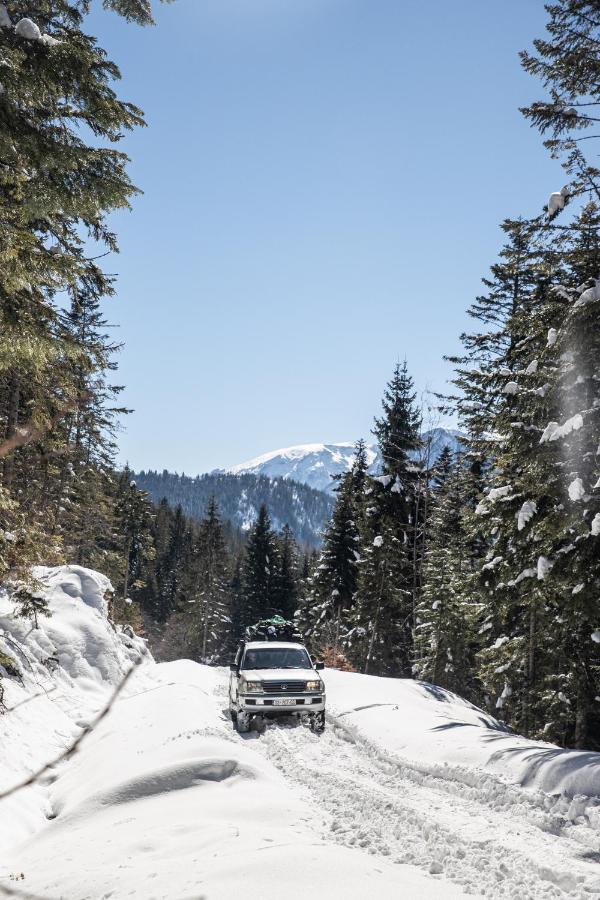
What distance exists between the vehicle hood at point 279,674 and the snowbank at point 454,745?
4.61ft

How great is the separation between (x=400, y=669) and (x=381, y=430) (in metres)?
13.8

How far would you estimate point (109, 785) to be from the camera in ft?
27.6

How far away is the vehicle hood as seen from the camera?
491 inches

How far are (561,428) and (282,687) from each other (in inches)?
308

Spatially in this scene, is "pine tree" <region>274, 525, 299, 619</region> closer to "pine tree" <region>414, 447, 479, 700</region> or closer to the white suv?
"pine tree" <region>414, 447, 479, 700</region>

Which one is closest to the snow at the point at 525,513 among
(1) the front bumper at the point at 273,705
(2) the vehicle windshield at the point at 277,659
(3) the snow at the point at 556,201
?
(3) the snow at the point at 556,201

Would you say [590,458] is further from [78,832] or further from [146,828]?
[78,832]

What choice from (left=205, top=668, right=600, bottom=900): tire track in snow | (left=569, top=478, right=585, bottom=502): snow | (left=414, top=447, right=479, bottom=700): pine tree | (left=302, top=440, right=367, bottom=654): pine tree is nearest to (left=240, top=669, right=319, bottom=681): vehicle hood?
(left=205, top=668, right=600, bottom=900): tire track in snow

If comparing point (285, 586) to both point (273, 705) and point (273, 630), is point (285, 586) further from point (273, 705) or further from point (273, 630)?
point (273, 705)

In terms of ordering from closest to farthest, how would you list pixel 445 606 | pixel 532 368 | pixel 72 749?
1. pixel 532 368
2. pixel 72 749
3. pixel 445 606

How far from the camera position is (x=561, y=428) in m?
9.22

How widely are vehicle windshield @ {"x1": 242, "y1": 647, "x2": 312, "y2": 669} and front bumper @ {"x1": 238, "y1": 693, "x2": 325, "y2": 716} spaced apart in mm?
1192

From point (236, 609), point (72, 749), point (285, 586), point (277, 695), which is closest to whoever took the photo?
point (72, 749)

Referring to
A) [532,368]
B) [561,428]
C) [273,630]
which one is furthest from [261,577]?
[561,428]
